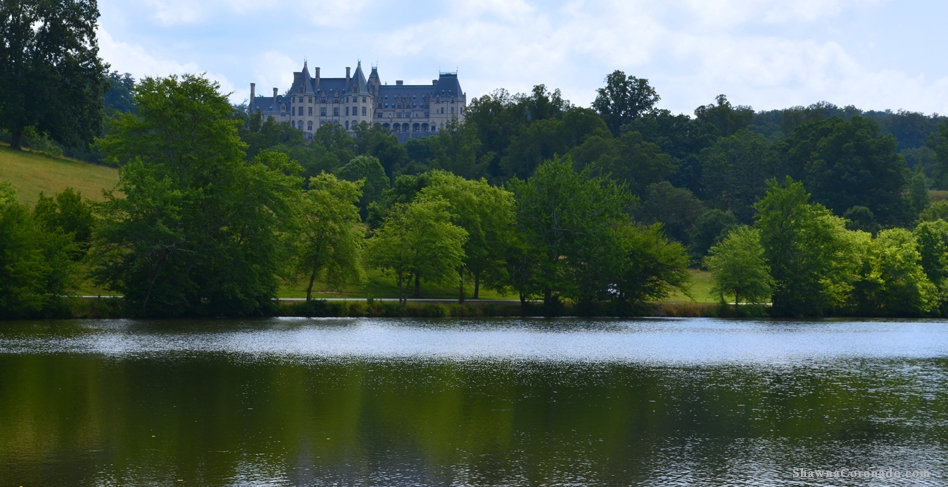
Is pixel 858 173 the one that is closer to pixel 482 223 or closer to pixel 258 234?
pixel 482 223

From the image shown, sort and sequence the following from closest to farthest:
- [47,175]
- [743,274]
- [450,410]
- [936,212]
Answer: [450,410] < [743,274] < [47,175] < [936,212]

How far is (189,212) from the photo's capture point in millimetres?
63906

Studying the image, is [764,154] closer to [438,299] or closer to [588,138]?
[588,138]

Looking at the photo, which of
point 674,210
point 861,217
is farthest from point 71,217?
point 861,217

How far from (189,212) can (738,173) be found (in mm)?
97139

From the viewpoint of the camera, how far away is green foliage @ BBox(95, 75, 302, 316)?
61.3 m

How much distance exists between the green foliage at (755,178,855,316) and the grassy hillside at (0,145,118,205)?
59.8 m

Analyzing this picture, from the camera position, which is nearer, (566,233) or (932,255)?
(566,233)

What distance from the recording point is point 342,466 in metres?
20.7

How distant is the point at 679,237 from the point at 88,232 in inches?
3283

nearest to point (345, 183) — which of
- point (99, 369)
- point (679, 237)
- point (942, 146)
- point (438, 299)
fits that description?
point (438, 299)

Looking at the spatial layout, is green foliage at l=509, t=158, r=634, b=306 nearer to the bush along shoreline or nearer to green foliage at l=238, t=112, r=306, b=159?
the bush along shoreline

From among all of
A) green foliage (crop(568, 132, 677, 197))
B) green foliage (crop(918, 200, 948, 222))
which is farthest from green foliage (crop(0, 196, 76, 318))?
green foliage (crop(918, 200, 948, 222))

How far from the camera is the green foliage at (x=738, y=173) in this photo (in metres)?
140
